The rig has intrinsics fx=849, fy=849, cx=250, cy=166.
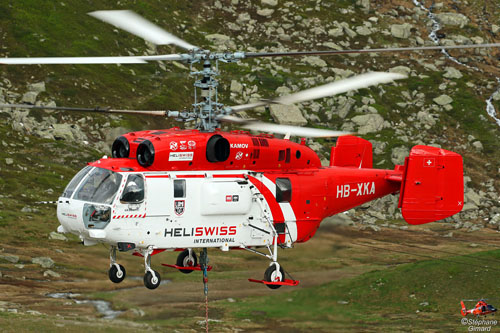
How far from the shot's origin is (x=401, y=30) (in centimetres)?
14125

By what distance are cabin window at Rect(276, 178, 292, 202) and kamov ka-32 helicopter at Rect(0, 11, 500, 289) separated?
0.04 metres

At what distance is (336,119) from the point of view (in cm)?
11844

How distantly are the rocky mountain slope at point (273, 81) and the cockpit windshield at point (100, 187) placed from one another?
4156cm

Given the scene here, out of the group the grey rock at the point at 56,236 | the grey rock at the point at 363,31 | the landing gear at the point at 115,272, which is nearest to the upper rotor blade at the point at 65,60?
the landing gear at the point at 115,272

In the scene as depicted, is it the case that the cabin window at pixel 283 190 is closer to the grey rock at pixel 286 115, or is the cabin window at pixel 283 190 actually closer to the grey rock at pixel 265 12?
the grey rock at pixel 286 115

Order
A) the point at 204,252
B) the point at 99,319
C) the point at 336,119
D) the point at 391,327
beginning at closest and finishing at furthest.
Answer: the point at 204,252 → the point at 99,319 → the point at 391,327 → the point at 336,119

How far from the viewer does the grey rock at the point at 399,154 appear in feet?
354

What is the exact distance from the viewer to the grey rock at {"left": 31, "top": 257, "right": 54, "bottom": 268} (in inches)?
2633

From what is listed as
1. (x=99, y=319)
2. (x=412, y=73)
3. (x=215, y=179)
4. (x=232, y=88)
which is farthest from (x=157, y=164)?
(x=412, y=73)

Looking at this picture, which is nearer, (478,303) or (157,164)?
(157,164)

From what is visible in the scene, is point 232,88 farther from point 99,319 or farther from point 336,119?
point 99,319

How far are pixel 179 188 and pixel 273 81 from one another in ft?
295

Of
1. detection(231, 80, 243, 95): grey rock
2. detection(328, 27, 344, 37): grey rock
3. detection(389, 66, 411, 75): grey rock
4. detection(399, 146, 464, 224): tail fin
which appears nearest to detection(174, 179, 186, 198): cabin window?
detection(399, 146, 464, 224): tail fin

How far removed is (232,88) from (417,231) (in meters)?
37.8
